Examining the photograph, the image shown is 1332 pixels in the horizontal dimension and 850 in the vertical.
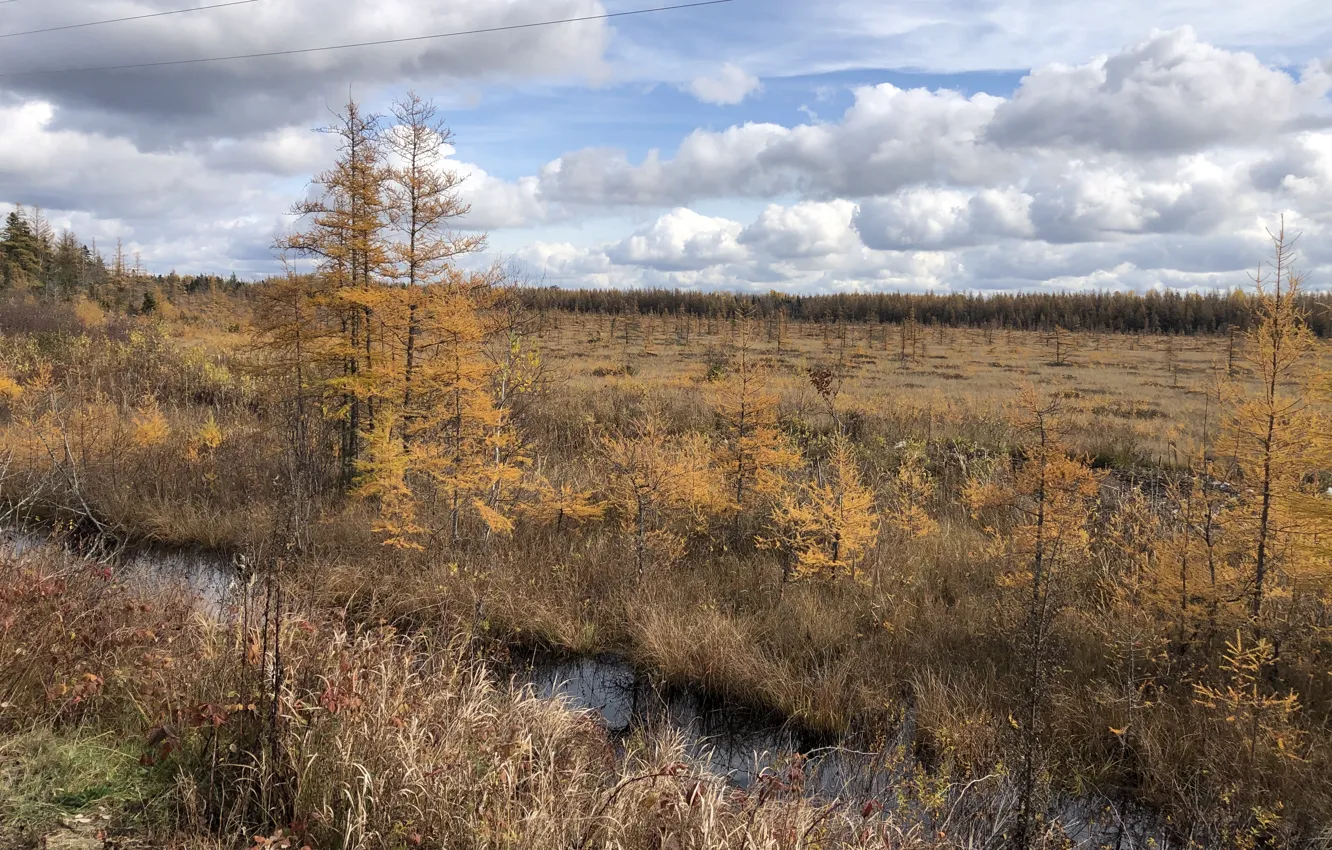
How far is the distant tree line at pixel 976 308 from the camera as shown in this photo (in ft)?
245

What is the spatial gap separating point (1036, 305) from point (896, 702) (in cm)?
9714

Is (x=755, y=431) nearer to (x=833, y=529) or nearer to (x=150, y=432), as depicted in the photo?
(x=833, y=529)

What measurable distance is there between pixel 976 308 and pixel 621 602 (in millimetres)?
96796

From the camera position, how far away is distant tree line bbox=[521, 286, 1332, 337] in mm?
74812

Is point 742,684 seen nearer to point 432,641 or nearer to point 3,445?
point 432,641

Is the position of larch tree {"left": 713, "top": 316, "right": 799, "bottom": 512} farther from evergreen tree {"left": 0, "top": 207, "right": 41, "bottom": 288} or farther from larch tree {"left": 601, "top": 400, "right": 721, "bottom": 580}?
evergreen tree {"left": 0, "top": 207, "right": 41, "bottom": 288}

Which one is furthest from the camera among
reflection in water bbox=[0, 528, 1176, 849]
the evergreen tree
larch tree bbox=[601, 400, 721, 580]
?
the evergreen tree

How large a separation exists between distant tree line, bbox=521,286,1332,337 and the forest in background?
52.4 meters

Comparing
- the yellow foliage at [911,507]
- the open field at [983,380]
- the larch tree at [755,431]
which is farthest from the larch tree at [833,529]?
the open field at [983,380]

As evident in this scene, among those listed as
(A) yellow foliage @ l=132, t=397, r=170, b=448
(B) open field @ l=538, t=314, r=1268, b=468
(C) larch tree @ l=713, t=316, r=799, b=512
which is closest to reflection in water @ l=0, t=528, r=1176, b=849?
(C) larch tree @ l=713, t=316, r=799, b=512

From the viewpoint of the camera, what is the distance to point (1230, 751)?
541 centimetres

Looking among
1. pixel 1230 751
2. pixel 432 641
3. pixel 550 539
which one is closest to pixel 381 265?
pixel 550 539

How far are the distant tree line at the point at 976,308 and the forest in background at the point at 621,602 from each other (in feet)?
172

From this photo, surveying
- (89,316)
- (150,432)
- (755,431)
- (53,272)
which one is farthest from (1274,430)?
(53,272)
